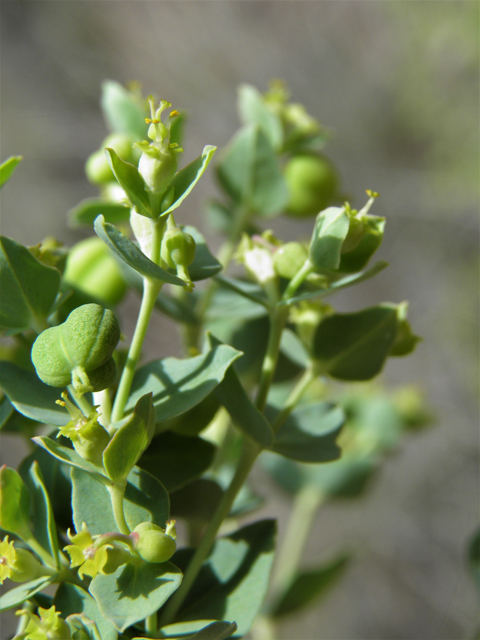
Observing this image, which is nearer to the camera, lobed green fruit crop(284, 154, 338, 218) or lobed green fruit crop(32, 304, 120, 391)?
lobed green fruit crop(32, 304, 120, 391)

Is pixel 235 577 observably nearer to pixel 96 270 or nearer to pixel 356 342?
pixel 356 342

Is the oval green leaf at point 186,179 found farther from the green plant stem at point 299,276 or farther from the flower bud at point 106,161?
Result: the flower bud at point 106,161

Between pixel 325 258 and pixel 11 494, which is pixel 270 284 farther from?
pixel 11 494

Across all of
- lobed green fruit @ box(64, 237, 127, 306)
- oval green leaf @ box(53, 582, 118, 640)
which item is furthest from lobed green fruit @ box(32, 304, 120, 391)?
lobed green fruit @ box(64, 237, 127, 306)

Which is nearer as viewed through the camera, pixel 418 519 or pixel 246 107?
pixel 246 107

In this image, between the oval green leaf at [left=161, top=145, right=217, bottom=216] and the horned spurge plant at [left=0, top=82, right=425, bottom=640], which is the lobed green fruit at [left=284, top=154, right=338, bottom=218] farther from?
the oval green leaf at [left=161, top=145, right=217, bottom=216]

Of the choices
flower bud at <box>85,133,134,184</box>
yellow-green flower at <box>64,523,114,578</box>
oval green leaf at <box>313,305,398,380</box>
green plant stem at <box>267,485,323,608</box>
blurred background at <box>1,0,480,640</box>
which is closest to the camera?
yellow-green flower at <box>64,523,114,578</box>

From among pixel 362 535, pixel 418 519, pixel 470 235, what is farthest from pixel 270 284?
pixel 470 235
